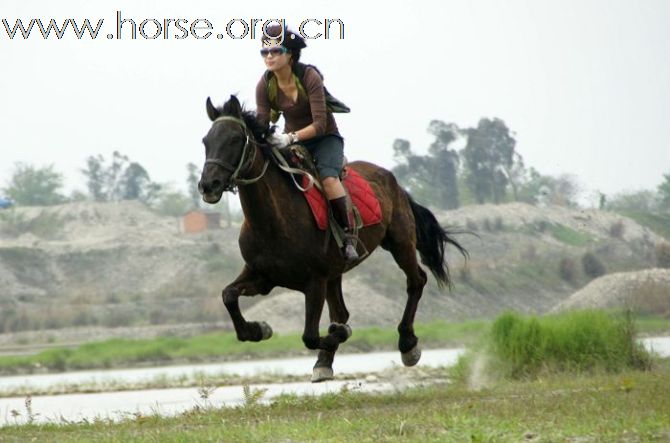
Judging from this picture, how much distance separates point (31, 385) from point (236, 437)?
52.7 ft

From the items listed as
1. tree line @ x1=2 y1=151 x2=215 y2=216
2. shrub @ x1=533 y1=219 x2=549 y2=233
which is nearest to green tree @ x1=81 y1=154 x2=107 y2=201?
tree line @ x1=2 y1=151 x2=215 y2=216

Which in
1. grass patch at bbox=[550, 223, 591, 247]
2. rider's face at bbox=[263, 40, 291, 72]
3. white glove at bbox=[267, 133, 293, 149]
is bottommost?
grass patch at bbox=[550, 223, 591, 247]

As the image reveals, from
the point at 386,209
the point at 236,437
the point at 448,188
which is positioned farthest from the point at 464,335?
the point at 448,188

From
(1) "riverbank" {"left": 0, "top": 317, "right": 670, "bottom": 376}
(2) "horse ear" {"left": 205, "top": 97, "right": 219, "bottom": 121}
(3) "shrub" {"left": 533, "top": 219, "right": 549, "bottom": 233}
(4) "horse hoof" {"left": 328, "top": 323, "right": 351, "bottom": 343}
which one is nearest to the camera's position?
(2) "horse ear" {"left": 205, "top": 97, "right": 219, "bottom": 121}

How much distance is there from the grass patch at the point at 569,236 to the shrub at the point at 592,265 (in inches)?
23.9

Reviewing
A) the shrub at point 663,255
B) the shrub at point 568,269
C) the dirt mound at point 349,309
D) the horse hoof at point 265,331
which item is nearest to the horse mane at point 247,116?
the horse hoof at point 265,331

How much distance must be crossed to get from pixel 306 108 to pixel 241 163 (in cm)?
151

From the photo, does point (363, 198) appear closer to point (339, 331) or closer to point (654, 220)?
point (339, 331)

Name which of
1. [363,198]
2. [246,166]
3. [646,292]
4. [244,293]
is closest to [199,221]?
[646,292]

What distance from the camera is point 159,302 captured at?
169ft

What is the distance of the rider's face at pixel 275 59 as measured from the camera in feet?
46.9

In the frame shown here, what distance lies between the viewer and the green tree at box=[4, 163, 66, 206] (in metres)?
81.1

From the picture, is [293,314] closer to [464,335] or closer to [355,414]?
[464,335]

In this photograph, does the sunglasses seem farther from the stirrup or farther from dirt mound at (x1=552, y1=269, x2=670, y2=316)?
dirt mound at (x1=552, y1=269, x2=670, y2=316)
